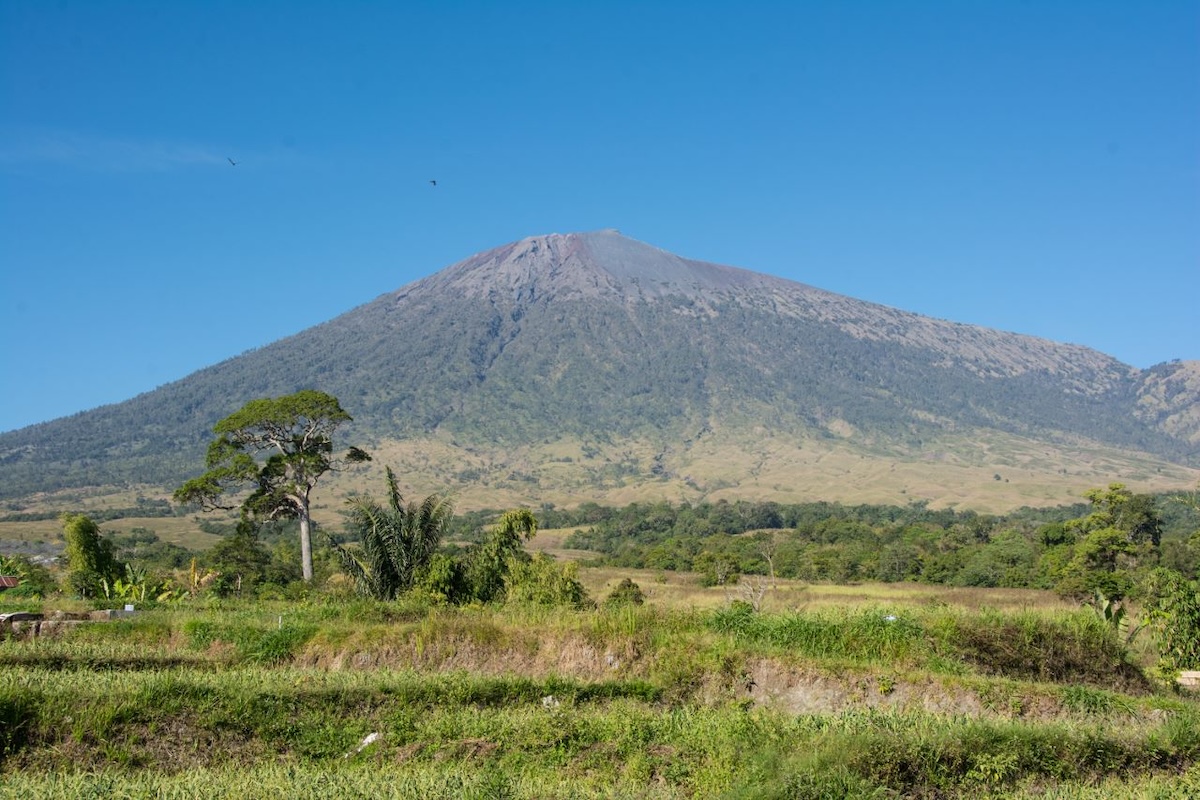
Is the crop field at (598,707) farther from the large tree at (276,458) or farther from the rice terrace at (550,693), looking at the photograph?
the large tree at (276,458)

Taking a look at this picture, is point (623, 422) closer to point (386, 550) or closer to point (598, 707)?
point (386, 550)

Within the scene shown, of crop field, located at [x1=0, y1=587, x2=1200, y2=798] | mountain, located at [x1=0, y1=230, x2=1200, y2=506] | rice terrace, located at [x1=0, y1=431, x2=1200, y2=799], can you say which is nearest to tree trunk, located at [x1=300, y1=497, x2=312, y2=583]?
rice terrace, located at [x1=0, y1=431, x2=1200, y2=799]

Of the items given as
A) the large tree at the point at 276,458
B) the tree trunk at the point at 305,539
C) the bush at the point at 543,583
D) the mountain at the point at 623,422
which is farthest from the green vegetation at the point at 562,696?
the mountain at the point at 623,422

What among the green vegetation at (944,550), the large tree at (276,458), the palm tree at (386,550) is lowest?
the green vegetation at (944,550)

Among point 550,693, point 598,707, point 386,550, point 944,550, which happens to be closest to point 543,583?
point 386,550

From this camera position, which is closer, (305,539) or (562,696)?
(562,696)
